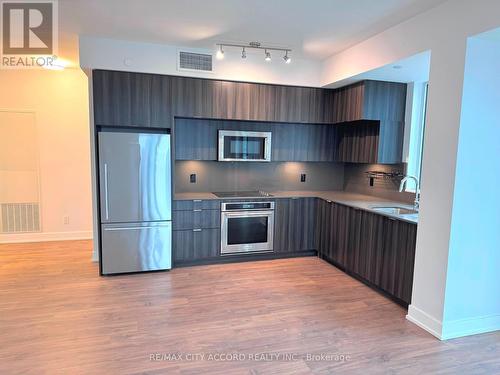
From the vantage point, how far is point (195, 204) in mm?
4199

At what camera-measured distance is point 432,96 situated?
278 cm

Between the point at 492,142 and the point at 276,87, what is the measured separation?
2.57 metres

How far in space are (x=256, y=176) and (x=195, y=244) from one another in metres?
1.39

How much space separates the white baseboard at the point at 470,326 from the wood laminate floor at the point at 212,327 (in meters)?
0.06

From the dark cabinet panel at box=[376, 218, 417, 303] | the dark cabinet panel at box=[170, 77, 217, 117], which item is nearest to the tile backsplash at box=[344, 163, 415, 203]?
the dark cabinet panel at box=[376, 218, 417, 303]

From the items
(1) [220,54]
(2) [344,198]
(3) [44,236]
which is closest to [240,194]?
(2) [344,198]

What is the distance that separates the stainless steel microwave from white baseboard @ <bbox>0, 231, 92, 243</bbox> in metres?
2.75

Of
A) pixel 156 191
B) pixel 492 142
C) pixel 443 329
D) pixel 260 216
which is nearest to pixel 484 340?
pixel 443 329

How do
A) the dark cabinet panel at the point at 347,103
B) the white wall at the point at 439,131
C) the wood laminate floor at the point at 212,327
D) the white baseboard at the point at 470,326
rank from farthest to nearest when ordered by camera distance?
the dark cabinet panel at the point at 347,103 < the white baseboard at the point at 470,326 < the white wall at the point at 439,131 < the wood laminate floor at the point at 212,327

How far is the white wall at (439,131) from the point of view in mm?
2541

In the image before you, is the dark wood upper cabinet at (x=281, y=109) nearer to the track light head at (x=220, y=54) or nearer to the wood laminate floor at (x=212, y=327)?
the track light head at (x=220, y=54)

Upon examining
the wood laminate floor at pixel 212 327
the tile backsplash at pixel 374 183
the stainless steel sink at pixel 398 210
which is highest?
the tile backsplash at pixel 374 183

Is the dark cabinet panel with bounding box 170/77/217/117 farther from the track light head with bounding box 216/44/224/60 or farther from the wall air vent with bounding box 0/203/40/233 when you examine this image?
the wall air vent with bounding box 0/203/40/233

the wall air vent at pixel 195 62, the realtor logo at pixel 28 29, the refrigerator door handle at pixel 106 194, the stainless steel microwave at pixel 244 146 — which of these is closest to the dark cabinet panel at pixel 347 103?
the stainless steel microwave at pixel 244 146
